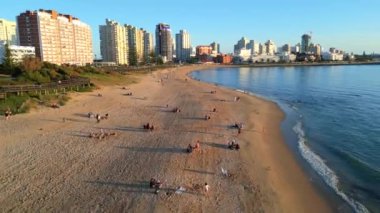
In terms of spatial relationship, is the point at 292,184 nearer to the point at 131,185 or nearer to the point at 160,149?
the point at 160,149

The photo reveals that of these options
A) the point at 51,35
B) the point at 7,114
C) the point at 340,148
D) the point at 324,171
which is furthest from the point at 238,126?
the point at 51,35

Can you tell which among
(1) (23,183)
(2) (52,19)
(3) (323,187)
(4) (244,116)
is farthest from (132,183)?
(2) (52,19)

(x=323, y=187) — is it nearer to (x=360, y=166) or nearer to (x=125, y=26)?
(x=360, y=166)

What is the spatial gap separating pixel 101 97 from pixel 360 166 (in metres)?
31.3

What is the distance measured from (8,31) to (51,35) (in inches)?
2744

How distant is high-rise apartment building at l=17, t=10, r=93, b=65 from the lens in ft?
366

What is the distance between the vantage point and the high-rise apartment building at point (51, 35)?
111662 mm

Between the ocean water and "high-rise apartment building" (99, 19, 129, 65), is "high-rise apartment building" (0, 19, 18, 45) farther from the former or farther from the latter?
the ocean water

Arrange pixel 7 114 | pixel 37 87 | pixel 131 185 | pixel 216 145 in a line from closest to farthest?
pixel 131 185 < pixel 216 145 < pixel 7 114 < pixel 37 87

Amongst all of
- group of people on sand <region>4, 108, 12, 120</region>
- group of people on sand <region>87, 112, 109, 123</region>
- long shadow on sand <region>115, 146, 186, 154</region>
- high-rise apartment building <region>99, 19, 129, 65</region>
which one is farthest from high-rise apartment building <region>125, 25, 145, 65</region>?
long shadow on sand <region>115, 146, 186, 154</region>

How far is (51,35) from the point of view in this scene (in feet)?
373

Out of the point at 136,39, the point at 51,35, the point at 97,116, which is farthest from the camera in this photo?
the point at 136,39

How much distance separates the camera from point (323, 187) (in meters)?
17.5

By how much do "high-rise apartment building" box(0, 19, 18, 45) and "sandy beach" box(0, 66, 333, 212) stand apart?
500 feet
